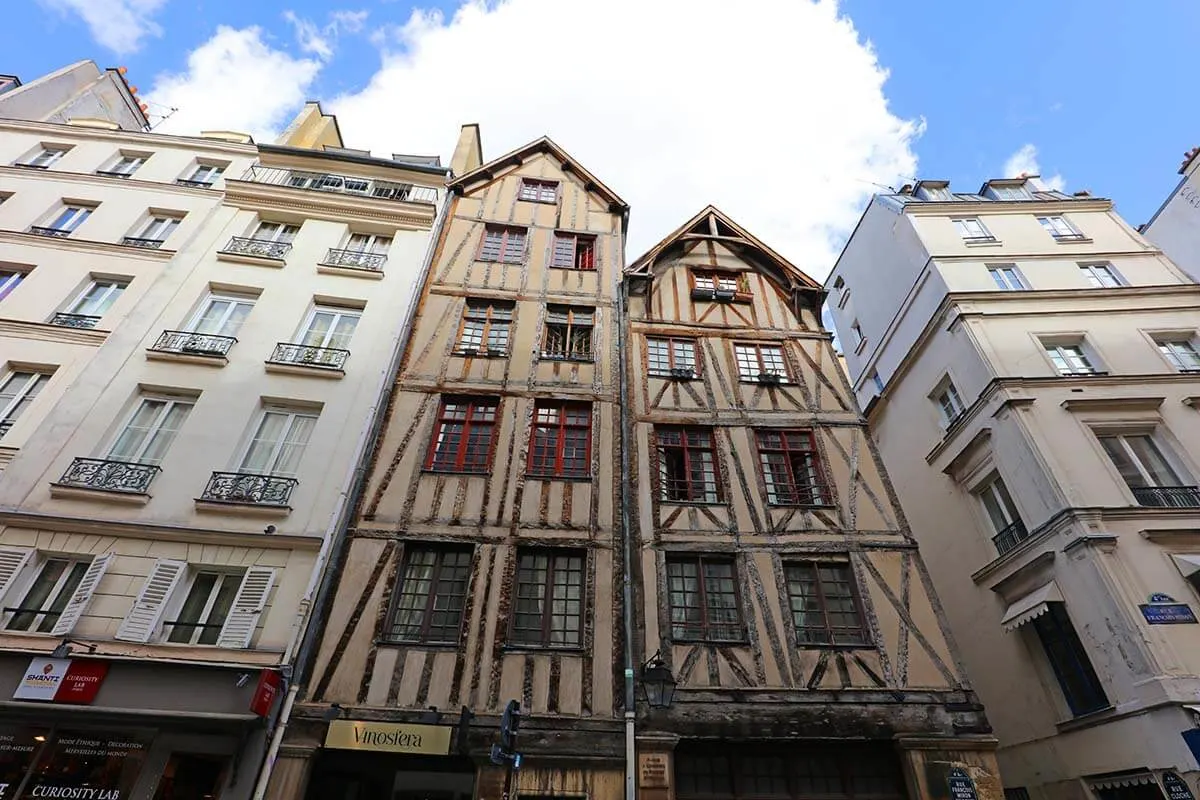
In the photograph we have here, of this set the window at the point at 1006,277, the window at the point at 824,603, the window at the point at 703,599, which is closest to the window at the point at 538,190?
the window at the point at 703,599

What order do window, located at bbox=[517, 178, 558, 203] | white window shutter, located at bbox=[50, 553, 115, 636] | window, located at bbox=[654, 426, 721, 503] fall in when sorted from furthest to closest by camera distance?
window, located at bbox=[517, 178, 558, 203] → window, located at bbox=[654, 426, 721, 503] → white window shutter, located at bbox=[50, 553, 115, 636]

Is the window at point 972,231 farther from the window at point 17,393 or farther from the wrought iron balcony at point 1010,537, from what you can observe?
the window at point 17,393

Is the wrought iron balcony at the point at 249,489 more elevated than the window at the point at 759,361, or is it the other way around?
the window at the point at 759,361

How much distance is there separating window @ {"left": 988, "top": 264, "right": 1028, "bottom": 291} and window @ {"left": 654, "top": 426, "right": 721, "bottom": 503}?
8808 mm

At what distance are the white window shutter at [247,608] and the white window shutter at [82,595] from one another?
6.05 ft

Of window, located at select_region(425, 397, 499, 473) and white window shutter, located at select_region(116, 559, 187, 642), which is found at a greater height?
window, located at select_region(425, 397, 499, 473)

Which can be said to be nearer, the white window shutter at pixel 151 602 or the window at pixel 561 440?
the white window shutter at pixel 151 602

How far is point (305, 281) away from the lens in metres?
12.5

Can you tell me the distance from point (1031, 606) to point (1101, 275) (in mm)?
9169

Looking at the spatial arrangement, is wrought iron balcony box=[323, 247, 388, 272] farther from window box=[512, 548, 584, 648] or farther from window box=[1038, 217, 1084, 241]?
window box=[1038, 217, 1084, 241]

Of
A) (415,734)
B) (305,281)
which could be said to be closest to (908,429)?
(415,734)

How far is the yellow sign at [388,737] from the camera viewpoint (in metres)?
7.45

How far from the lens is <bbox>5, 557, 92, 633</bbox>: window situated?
8.02 meters

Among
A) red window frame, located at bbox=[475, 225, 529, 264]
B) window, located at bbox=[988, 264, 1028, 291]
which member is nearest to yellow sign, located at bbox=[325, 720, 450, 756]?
red window frame, located at bbox=[475, 225, 529, 264]
